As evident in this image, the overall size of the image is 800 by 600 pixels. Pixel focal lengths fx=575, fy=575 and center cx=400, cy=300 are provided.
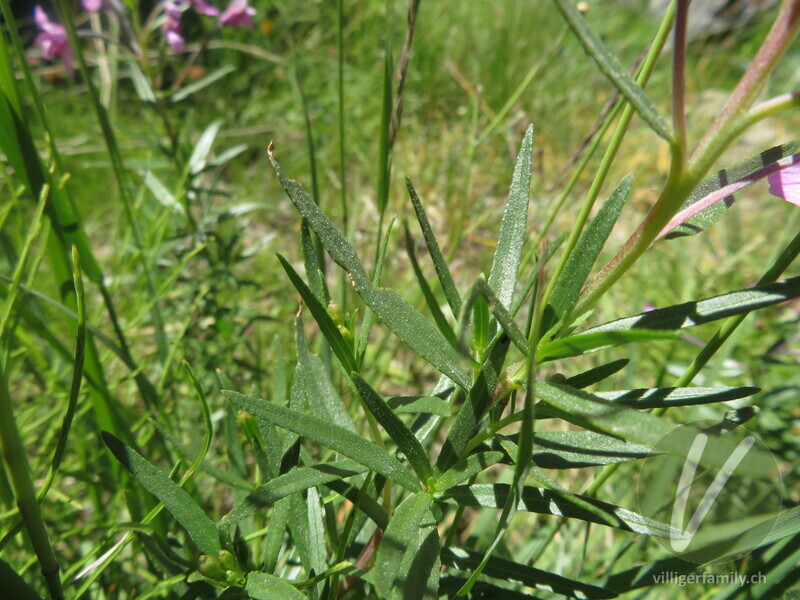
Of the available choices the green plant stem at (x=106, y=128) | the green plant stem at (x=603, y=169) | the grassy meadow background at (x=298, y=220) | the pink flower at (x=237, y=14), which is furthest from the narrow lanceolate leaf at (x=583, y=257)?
the pink flower at (x=237, y=14)

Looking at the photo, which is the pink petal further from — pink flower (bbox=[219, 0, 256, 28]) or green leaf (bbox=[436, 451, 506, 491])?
green leaf (bbox=[436, 451, 506, 491])

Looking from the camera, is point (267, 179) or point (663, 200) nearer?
point (663, 200)

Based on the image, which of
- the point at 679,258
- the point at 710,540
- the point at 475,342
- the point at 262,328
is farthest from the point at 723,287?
the point at 475,342

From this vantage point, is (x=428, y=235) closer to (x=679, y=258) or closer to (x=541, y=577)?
(x=541, y=577)

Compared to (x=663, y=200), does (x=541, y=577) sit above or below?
below

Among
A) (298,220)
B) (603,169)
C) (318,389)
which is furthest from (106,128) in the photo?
(298,220)

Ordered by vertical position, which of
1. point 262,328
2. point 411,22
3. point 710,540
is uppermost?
point 411,22

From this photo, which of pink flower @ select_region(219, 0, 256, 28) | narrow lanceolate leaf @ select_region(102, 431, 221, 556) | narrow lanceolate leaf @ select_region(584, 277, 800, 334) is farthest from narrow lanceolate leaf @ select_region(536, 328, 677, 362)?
pink flower @ select_region(219, 0, 256, 28)

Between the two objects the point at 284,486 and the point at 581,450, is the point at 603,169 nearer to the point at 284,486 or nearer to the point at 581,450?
the point at 581,450

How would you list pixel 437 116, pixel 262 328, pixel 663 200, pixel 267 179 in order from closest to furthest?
pixel 663 200 → pixel 262 328 → pixel 267 179 → pixel 437 116
